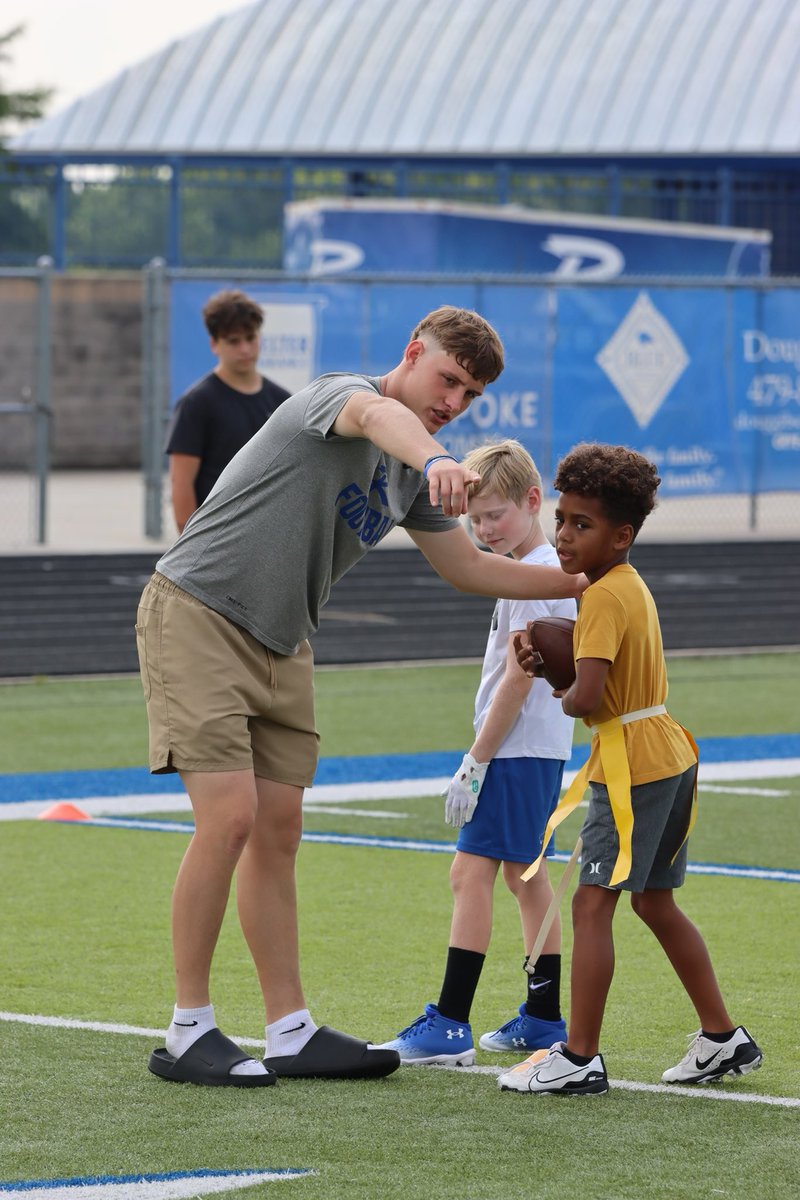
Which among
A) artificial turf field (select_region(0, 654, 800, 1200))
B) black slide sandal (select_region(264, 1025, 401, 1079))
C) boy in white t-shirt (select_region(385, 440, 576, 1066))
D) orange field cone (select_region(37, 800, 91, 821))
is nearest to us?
artificial turf field (select_region(0, 654, 800, 1200))

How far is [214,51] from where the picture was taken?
38.8 metres

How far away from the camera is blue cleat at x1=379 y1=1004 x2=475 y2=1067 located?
15.7 ft

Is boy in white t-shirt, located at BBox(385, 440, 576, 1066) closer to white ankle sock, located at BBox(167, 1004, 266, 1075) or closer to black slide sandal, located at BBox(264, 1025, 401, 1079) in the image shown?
black slide sandal, located at BBox(264, 1025, 401, 1079)

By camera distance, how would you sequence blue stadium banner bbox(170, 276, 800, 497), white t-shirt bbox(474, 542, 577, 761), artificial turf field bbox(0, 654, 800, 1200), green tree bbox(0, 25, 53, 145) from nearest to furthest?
artificial turf field bbox(0, 654, 800, 1200), white t-shirt bbox(474, 542, 577, 761), blue stadium banner bbox(170, 276, 800, 497), green tree bbox(0, 25, 53, 145)

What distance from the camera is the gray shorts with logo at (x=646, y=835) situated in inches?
176

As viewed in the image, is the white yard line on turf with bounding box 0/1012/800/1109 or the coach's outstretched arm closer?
the white yard line on turf with bounding box 0/1012/800/1109

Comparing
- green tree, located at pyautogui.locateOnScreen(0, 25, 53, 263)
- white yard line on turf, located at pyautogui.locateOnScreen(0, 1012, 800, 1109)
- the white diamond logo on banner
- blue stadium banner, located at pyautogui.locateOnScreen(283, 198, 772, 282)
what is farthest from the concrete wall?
white yard line on turf, located at pyautogui.locateOnScreen(0, 1012, 800, 1109)

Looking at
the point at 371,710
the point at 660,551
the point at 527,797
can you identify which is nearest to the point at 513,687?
the point at 527,797

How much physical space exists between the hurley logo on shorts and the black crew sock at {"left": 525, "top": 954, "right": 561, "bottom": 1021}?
3.99 ft

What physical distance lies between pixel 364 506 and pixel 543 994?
4.49 ft

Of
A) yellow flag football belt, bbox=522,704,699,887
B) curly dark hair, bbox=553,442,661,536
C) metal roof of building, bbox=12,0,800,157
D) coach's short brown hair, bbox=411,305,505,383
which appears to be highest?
metal roof of building, bbox=12,0,800,157

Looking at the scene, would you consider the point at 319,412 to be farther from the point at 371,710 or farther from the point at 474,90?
the point at 474,90

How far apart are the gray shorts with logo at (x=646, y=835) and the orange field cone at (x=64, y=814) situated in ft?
13.5

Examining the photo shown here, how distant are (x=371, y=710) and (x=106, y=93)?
28.5 m
